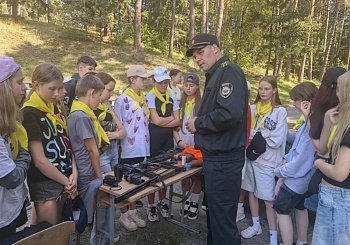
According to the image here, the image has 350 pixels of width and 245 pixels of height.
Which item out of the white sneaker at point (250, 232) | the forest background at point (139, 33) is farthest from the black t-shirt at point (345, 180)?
the forest background at point (139, 33)

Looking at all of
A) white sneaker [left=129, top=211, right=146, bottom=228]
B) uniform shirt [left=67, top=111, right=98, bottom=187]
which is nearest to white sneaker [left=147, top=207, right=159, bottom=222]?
white sneaker [left=129, top=211, right=146, bottom=228]

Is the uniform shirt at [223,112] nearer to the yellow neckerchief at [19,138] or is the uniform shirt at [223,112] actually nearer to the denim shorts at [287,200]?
the denim shorts at [287,200]

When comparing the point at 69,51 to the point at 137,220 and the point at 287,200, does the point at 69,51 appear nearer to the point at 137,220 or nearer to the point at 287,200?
the point at 137,220

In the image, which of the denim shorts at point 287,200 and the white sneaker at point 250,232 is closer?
the denim shorts at point 287,200

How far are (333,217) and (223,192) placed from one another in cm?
92

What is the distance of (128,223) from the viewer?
11.1 ft

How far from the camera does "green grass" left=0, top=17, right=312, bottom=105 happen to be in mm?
16589

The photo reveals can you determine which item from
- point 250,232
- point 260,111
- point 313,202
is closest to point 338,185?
point 313,202

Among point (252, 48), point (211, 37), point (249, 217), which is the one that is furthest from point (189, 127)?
point (252, 48)

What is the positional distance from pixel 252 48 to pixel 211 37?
30465 mm

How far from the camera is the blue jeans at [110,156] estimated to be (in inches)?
119

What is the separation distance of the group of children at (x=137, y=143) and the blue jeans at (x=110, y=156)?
14mm

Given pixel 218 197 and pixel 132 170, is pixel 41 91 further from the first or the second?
pixel 218 197

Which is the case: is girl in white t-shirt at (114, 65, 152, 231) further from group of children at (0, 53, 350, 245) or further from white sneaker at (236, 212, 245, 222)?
white sneaker at (236, 212, 245, 222)
